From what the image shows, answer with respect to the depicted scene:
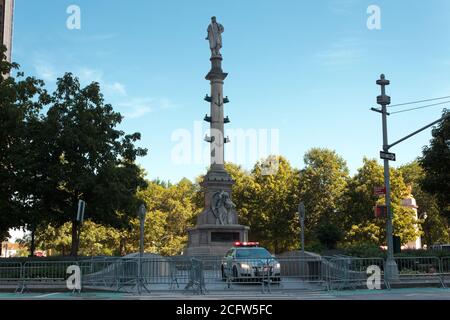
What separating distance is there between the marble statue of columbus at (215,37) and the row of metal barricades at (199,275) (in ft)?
88.4

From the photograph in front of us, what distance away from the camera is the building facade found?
198ft

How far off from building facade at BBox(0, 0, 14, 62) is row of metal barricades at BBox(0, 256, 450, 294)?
45454 millimetres

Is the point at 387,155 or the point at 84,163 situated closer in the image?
the point at 387,155

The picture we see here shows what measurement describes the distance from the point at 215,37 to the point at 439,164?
68.6 feet

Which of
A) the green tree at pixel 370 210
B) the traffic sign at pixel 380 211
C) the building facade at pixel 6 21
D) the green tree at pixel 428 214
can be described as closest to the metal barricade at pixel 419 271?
the traffic sign at pixel 380 211

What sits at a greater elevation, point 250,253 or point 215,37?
point 215,37

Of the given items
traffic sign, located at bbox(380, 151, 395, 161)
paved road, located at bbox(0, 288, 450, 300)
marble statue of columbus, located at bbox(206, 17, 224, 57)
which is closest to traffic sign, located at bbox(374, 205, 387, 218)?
traffic sign, located at bbox(380, 151, 395, 161)

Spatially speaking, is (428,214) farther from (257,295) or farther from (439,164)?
(257,295)

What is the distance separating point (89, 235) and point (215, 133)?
89.6ft

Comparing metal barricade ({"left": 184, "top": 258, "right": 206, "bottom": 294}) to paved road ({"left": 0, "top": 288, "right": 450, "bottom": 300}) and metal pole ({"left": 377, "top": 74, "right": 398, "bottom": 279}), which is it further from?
metal pole ({"left": 377, "top": 74, "right": 398, "bottom": 279})

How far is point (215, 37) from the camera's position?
4644cm

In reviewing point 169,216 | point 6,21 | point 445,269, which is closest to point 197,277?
point 445,269

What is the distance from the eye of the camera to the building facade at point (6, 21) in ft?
198
